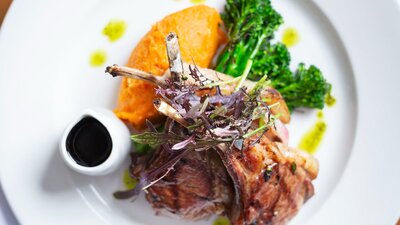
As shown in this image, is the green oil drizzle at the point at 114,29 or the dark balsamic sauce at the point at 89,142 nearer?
the dark balsamic sauce at the point at 89,142

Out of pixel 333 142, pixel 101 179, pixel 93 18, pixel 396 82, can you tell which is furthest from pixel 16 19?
pixel 396 82

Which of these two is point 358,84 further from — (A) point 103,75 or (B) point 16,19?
(B) point 16,19

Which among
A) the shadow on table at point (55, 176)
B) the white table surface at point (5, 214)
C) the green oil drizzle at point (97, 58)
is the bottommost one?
the white table surface at point (5, 214)

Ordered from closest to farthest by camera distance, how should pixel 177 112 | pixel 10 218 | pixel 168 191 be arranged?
pixel 177 112 < pixel 168 191 < pixel 10 218

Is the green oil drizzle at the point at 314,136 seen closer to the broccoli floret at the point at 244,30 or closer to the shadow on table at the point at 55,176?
the broccoli floret at the point at 244,30

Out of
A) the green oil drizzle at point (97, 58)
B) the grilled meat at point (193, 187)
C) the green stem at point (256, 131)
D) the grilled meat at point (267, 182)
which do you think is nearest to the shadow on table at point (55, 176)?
the grilled meat at point (193, 187)

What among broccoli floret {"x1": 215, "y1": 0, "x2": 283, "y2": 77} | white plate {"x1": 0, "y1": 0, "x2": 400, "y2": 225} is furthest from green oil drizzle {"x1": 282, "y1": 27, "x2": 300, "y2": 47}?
broccoli floret {"x1": 215, "y1": 0, "x2": 283, "y2": 77}

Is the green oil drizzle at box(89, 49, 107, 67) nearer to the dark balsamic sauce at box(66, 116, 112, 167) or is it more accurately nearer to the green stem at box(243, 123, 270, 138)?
the dark balsamic sauce at box(66, 116, 112, 167)
